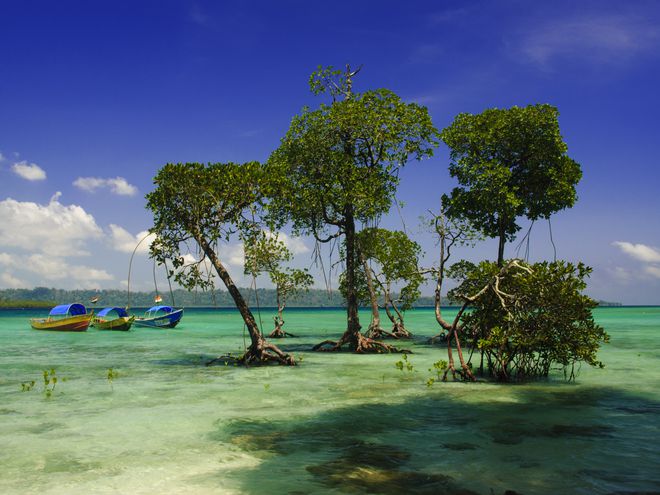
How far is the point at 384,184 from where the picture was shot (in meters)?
30.6

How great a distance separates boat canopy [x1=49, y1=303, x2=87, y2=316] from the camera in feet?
191

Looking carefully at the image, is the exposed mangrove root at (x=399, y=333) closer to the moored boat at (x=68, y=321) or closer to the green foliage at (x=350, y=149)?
the green foliage at (x=350, y=149)

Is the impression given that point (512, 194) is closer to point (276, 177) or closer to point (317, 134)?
point (317, 134)

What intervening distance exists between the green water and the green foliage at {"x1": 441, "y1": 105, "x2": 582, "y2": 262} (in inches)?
443

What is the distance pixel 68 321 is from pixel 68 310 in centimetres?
213

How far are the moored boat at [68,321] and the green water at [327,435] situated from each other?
119 feet

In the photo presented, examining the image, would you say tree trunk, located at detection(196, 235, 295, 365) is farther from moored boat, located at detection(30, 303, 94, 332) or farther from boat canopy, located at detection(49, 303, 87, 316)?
boat canopy, located at detection(49, 303, 87, 316)

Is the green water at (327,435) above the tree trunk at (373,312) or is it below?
below

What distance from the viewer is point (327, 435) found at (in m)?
12.5

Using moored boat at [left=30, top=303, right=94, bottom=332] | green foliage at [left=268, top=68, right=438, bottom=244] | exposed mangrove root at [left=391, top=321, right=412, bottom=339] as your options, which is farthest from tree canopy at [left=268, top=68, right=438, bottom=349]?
moored boat at [left=30, top=303, right=94, bottom=332]

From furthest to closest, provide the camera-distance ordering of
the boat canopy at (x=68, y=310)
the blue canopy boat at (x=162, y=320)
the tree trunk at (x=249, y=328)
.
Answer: the blue canopy boat at (x=162, y=320) < the boat canopy at (x=68, y=310) < the tree trunk at (x=249, y=328)

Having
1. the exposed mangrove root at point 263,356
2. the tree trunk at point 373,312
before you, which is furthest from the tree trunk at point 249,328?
the tree trunk at point 373,312

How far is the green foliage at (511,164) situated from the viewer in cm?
2994

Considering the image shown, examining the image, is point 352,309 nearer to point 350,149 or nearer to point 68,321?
A: point 350,149
